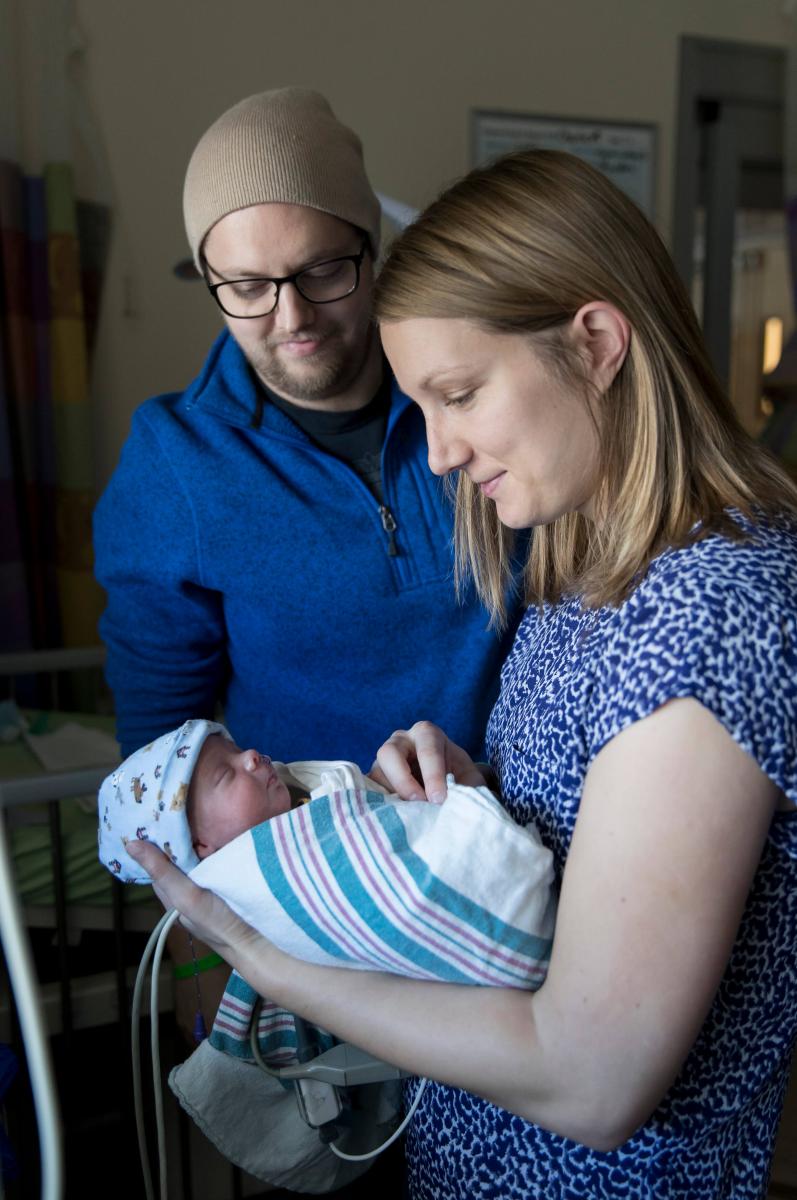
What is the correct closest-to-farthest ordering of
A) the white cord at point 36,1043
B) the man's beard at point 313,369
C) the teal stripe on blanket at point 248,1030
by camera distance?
the white cord at point 36,1043 → the teal stripe on blanket at point 248,1030 → the man's beard at point 313,369

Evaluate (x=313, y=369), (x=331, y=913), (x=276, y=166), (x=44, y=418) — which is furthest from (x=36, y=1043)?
(x=44, y=418)

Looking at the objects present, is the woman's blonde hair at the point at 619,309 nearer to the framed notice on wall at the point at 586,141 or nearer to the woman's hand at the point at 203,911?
the woman's hand at the point at 203,911

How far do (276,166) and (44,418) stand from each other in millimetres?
1200

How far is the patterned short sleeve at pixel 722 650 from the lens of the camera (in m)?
0.70

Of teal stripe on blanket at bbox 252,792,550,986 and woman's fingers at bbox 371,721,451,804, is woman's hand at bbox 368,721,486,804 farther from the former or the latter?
teal stripe on blanket at bbox 252,792,550,986

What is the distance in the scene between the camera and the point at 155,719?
150 cm

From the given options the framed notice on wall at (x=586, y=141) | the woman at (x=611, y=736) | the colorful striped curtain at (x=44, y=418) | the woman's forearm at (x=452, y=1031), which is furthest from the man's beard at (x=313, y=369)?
the framed notice on wall at (x=586, y=141)

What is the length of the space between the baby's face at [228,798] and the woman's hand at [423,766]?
12 centimetres

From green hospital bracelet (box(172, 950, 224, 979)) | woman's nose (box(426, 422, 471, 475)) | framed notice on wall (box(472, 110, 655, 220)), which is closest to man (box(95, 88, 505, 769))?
green hospital bracelet (box(172, 950, 224, 979))

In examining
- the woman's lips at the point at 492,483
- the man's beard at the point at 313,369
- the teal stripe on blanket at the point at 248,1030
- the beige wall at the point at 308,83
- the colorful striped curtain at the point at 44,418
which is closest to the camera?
the woman's lips at the point at 492,483

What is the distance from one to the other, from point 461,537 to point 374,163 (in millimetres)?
1814

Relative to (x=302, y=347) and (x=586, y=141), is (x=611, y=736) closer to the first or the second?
(x=302, y=347)

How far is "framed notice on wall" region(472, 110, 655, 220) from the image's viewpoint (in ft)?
9.31

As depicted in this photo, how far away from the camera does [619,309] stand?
875mm
